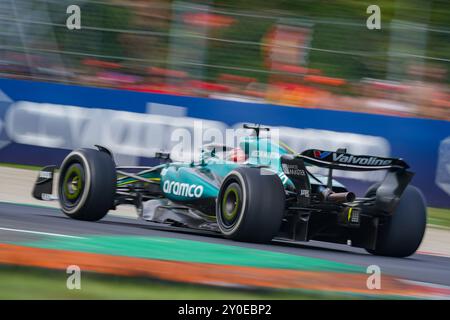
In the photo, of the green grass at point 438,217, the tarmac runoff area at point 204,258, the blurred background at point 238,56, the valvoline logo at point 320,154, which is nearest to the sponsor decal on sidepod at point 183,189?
the tarmac runoff area at point 204,258

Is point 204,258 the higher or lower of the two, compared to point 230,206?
lower

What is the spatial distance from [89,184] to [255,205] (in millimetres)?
2117

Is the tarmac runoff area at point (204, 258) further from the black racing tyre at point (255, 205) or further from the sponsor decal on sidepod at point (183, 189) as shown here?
the sponsor decal on sidepod at point (183, 189)

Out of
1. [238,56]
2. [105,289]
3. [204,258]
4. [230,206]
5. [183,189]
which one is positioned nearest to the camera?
[105,289]

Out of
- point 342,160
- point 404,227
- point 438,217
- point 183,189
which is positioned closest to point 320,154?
point 342,160

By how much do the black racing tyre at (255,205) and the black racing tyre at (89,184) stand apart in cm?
A: 165

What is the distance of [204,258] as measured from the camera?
7.06 metres

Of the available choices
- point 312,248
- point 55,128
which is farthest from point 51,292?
point 55,128

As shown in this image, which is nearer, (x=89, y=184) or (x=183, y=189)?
(x=183, y=189)

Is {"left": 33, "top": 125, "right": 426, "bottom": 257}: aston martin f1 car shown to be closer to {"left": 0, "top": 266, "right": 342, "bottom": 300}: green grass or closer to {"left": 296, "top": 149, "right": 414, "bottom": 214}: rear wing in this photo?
{"left": 296, "top": 149, "right": 414, "bottom": 214}: rear wing

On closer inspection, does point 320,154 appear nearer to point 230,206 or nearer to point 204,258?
point 230,206

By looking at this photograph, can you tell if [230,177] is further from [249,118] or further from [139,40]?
[139,40]

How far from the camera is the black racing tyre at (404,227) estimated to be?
843 centimetres

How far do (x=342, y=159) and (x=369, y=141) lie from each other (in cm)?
482
